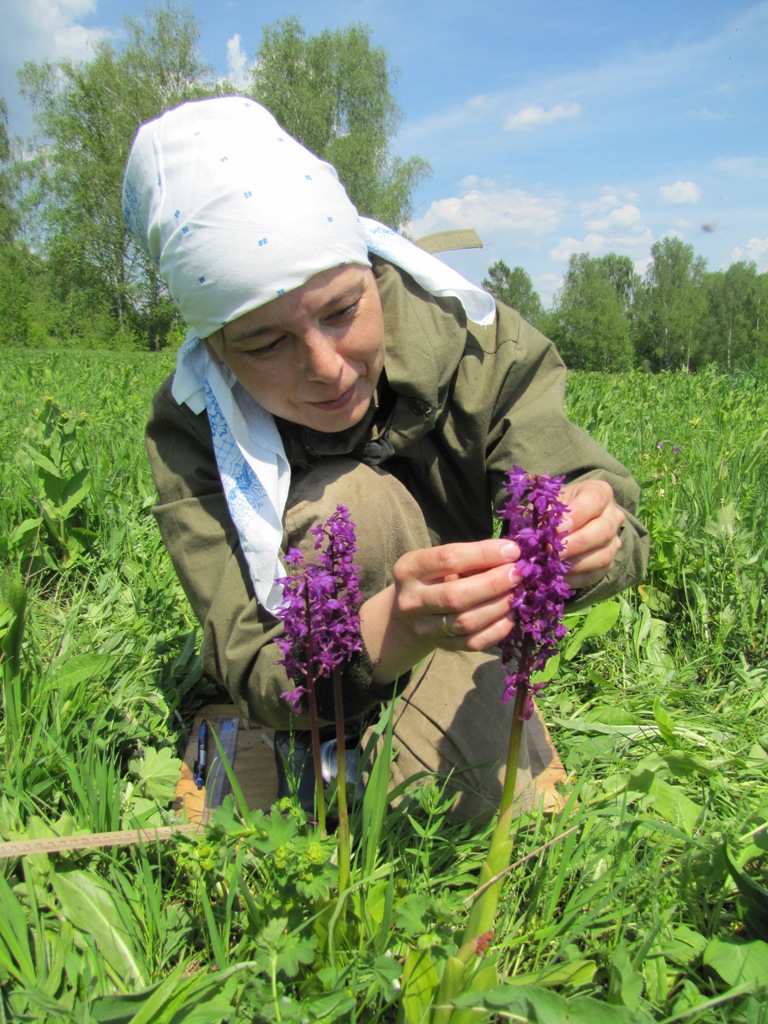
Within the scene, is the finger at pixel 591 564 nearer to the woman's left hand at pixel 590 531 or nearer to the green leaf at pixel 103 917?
the woman's left hand at pixel 590 531

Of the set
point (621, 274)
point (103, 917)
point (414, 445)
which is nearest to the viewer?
point (103, 917)

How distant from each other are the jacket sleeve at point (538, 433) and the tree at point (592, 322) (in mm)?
84401

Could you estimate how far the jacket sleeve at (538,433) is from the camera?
217cm

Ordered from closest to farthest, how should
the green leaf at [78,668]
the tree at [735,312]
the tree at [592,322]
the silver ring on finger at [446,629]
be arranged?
1. the silver ring on finger at [446,629]
2. the green leaf at [78,668]
3. the tree at [735,312]
4. the tree at [592,322]

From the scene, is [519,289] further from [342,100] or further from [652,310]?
[342,100]

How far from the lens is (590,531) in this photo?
1561mm

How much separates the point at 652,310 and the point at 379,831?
97.2 metres

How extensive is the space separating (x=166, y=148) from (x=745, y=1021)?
2323 mm

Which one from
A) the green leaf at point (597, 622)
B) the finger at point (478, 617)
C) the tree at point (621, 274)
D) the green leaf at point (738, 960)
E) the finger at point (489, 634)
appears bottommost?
the green leaf at point (738, 960)

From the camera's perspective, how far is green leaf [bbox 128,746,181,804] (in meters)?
2.19

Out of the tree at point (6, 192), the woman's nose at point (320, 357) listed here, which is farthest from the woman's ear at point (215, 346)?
the tree at point (6, 192)

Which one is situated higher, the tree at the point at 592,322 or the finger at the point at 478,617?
the tree at the point at 592,322

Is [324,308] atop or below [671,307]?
below

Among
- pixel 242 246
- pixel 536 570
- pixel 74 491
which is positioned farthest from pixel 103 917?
pixel 74 491
